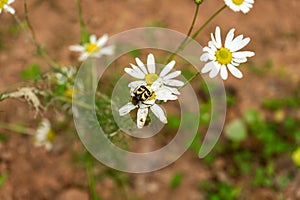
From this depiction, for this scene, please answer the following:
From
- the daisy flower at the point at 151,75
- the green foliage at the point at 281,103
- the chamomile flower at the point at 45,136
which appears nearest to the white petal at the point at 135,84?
the daisy flower at the point at 151,75

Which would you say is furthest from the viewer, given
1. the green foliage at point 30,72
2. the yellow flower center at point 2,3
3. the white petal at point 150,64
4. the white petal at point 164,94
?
the green foliage at point 30,72

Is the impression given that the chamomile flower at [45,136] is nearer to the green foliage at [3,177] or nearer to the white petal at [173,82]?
the green foliage at [3,177]

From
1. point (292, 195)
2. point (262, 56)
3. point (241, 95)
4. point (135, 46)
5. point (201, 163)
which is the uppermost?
point (135, 46)

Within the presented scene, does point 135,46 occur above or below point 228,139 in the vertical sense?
above

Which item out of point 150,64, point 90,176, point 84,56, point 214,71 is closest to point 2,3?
point 84,56

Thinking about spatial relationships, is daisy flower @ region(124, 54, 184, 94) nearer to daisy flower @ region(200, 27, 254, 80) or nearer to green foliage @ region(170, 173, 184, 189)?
daisy flower @ region(200, 27, 254, 80)

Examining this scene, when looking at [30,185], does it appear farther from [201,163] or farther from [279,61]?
[279,61]

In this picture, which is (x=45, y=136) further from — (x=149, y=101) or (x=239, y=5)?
(x=239, y=5)

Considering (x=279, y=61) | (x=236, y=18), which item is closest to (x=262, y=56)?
(x=279, y=61)

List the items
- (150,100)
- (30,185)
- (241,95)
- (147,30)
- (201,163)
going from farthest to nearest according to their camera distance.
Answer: (147,30) → (241,95) → (201,163) → (30,185) → (150,100)
